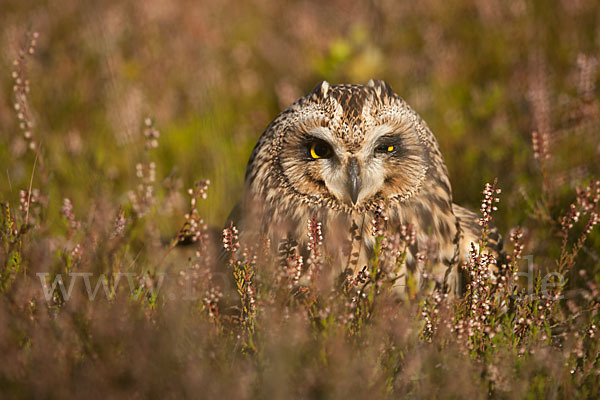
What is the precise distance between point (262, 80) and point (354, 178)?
298 centimetres

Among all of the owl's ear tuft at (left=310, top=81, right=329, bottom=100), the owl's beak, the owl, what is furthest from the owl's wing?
the owl's ear tuft at (left=310, top=81, right=329, bottom=100)

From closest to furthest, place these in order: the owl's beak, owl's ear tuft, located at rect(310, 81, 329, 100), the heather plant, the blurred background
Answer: the heather plant → the owl's beak → owl's ear tuft, located at rect(310, 81, 329, 100) → the blurred background

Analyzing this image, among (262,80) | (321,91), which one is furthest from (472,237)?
(262,80)

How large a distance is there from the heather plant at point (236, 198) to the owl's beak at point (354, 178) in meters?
0.16

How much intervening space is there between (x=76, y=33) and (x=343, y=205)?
392 centimetres

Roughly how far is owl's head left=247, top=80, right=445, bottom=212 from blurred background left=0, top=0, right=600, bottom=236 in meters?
0.93

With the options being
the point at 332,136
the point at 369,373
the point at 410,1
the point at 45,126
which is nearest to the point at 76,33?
the point at 45,126

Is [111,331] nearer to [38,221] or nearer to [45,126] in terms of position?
[38,221]

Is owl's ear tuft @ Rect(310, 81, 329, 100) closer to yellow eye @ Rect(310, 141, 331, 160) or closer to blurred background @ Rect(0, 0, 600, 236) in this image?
yellow eye @ Rect(310, 141, 331, 160)

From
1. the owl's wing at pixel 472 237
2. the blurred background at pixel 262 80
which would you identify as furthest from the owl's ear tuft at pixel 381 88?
the blurred background at pixel 262 80

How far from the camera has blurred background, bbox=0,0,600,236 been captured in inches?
133

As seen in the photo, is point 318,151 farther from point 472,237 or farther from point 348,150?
point 472,237

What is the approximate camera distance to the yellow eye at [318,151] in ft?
6.97

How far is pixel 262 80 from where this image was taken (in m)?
4.82
